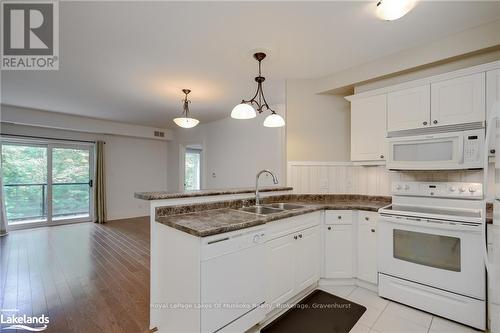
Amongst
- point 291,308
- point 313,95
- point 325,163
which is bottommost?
point 291,308

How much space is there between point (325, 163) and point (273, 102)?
1.79m

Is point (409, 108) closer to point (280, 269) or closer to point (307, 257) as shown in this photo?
point (307, 257)

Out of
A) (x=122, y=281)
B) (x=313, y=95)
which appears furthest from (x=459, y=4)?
(x=122, y=281)

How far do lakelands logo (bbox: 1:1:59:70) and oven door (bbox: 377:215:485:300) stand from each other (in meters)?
3.57

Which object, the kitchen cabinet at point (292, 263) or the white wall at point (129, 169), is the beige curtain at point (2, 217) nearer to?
the white wall at point (129, 169)

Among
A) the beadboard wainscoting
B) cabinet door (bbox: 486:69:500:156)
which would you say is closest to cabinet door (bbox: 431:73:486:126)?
cabinet door (bbox: 486:69:500:156)

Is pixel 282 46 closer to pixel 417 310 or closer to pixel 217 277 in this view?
pixel 217 277

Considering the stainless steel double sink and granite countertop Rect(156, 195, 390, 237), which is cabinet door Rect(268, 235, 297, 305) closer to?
granite countertop Rect(156, 195, 390, 237)

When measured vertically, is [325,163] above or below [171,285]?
above

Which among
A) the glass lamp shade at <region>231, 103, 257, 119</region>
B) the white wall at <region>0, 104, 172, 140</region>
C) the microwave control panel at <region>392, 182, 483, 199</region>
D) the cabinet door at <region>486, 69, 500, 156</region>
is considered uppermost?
the white wall at <region>0, 104, 172, 140</region>

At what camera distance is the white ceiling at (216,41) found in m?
1.82

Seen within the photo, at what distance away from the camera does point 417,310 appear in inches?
82.0

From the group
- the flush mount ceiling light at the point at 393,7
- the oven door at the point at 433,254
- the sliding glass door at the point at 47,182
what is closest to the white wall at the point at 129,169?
the sliding glass door at the point at 47,182

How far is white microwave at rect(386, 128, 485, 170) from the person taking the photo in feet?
6.68
